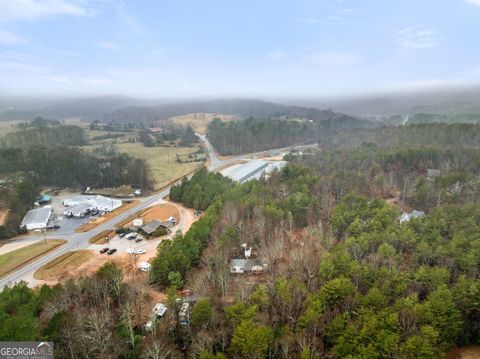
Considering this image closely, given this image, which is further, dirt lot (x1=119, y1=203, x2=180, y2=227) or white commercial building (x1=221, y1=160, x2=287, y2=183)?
white commercial building (x1=221, y1=160, x2=287, y2=183)

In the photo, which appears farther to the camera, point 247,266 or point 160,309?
point 247,266

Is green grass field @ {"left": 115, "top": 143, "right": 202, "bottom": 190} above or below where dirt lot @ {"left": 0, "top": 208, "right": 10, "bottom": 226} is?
above

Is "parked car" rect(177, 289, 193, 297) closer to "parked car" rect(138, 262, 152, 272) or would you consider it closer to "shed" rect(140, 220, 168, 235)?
"parked car" rect(138, 262, 152, 272)

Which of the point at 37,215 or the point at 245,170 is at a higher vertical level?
the point at 245,170

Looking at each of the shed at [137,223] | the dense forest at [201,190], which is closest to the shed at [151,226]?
the shed at [137,223]

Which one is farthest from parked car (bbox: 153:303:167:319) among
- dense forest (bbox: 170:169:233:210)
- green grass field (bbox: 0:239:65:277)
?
dense forest (bbox: 170:169:233:210)

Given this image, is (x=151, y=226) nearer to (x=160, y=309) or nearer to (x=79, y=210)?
(x=79, y=210)

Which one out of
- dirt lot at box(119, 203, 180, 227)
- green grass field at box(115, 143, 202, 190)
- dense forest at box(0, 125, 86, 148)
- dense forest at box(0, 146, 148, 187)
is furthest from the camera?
dense forest at box(0, 125, 86, 148)

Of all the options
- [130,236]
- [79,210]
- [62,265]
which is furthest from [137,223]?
[79,210]
